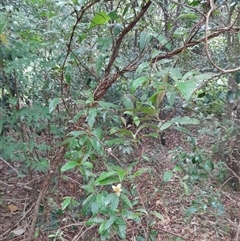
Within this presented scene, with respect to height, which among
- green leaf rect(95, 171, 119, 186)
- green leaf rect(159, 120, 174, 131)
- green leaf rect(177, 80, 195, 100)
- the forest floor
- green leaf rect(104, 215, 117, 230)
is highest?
green leaf rect(177, 80, 195, 100)

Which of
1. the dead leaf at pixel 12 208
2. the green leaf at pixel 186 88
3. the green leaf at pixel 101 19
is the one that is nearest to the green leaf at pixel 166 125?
the green leaf at pixel 186 88

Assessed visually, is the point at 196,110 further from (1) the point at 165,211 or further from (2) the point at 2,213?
(2) the point at 2,213

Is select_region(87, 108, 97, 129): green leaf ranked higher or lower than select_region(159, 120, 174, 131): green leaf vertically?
lower

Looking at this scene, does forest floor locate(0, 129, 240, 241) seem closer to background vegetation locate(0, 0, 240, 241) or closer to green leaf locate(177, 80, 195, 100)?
background vegetation locate(0, 0, 240, 241)

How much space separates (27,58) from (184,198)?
4.88 ft

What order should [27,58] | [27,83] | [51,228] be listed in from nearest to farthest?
[27,58] < [51,228] < [27,83]

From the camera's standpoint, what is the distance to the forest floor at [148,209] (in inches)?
68.6

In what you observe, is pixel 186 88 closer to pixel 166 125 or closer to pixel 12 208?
pixel 166 125

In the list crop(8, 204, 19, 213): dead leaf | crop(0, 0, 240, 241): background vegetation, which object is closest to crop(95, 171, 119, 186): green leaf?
crop(0, 0, 240, 241): background vegetation

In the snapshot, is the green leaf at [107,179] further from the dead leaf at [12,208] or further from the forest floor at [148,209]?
the dead leaf at [12,208]

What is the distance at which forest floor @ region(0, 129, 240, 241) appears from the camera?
5.72 ft

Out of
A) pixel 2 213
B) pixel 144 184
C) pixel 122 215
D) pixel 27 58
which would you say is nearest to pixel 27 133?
pixel 27 58

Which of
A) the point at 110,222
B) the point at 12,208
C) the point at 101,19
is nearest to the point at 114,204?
the point at 110,222

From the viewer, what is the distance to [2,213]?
6.75 feet
